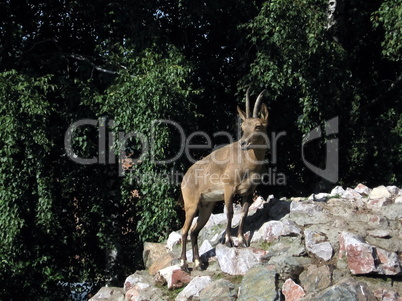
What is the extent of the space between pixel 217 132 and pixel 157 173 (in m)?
2.37

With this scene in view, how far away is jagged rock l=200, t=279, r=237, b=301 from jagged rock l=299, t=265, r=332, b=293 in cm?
93

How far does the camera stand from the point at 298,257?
7977 mm

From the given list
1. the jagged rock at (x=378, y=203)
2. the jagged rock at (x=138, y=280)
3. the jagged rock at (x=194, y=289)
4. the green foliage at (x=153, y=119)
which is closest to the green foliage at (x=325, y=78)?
the green foliage at (x=153, y=119)

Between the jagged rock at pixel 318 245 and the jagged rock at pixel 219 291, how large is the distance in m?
1.21

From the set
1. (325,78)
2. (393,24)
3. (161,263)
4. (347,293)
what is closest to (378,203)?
(347,293)

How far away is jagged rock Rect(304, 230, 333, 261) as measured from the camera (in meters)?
7.88

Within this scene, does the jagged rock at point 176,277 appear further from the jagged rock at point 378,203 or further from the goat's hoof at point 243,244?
the jagged rock at point 378,203

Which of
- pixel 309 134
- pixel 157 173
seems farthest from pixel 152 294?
pixel 309 134

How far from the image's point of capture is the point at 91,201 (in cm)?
1311

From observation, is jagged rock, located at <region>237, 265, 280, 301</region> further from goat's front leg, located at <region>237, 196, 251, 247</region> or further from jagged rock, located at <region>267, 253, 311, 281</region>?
goat's front leg, located at <region>237, 196, 251, 247</region>

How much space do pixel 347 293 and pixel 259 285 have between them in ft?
3.66

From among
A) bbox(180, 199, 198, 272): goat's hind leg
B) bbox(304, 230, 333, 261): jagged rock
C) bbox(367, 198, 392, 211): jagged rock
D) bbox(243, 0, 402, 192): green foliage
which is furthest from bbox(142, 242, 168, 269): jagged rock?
bbox(243, 0, 402, 192): green foliage

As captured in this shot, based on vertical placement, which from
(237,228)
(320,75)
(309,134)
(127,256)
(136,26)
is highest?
(136,26)

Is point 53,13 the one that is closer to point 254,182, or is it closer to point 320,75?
point 320,75
